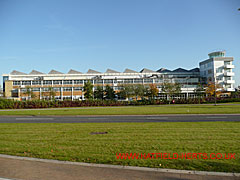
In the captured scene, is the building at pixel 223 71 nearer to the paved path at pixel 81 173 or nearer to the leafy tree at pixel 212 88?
the leafy tree at pixel 212 88

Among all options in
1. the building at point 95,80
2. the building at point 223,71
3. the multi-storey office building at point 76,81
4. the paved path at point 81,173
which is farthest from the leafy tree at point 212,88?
the paved path at point 81,173

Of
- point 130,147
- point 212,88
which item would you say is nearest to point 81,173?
point 130,147

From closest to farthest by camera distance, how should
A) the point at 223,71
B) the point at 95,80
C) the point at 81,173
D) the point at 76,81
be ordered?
the point at 81,173 < the point at 223,71 < the point at 76,81 < the point at 95,80

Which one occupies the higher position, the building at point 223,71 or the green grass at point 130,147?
the building at point 223,71

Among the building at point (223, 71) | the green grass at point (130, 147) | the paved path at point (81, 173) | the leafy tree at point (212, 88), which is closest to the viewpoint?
the paved path at point (81, 173)

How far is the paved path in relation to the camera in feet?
17.6

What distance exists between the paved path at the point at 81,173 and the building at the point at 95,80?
66983 millimetres

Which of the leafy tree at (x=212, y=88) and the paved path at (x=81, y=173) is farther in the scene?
the leafy tree at (x=212, y=88)

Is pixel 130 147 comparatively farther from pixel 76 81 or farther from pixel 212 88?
pixel 76 81

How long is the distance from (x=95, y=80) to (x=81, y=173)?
79.4 m

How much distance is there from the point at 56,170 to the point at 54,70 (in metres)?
94.0

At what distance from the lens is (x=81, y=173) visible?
18.8ft

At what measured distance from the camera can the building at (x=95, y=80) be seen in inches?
3024

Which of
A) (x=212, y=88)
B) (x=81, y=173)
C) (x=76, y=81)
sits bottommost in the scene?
(x=81, y=173)
